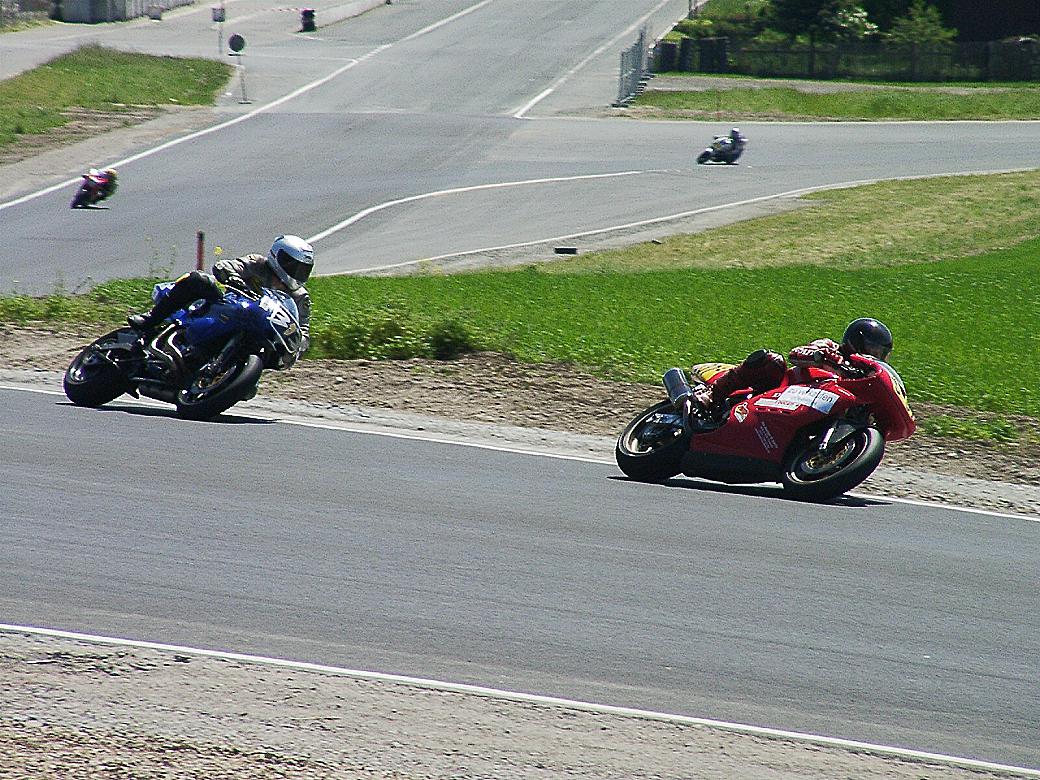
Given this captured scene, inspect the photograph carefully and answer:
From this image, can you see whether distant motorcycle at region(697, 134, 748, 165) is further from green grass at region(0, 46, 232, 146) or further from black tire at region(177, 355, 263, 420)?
black tire at region(177, 355, 263, 420)

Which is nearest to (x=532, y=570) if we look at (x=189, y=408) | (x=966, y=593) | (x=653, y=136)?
(x=966, y=593)

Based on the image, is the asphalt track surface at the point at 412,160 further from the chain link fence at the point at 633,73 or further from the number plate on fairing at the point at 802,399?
the number plate on fairing at the point at 802,399

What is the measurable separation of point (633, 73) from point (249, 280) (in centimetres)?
4212

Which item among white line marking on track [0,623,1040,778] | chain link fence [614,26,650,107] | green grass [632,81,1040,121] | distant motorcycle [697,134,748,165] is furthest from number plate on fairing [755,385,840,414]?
chain link fence [614,26,650,107]

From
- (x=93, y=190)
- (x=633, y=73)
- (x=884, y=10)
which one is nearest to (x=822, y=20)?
(x=884, y=10)

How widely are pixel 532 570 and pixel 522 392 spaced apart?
6.36m

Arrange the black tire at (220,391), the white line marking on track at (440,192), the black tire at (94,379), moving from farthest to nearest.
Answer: the white line marking on track at (440,192), the black tire at (94,379), the black tire at (220,391)

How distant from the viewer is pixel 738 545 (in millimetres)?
10039

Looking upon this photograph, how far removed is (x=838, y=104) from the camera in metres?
52.0

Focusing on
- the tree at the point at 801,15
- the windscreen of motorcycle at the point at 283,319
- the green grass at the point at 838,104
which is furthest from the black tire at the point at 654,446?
the tree at the point at 801,15

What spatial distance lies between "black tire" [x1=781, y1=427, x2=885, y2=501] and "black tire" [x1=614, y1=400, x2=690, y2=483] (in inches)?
35.3

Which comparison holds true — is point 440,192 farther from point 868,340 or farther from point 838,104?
point 868,340

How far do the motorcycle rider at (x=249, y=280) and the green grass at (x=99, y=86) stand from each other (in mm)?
26997

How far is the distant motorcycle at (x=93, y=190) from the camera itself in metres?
30.9
